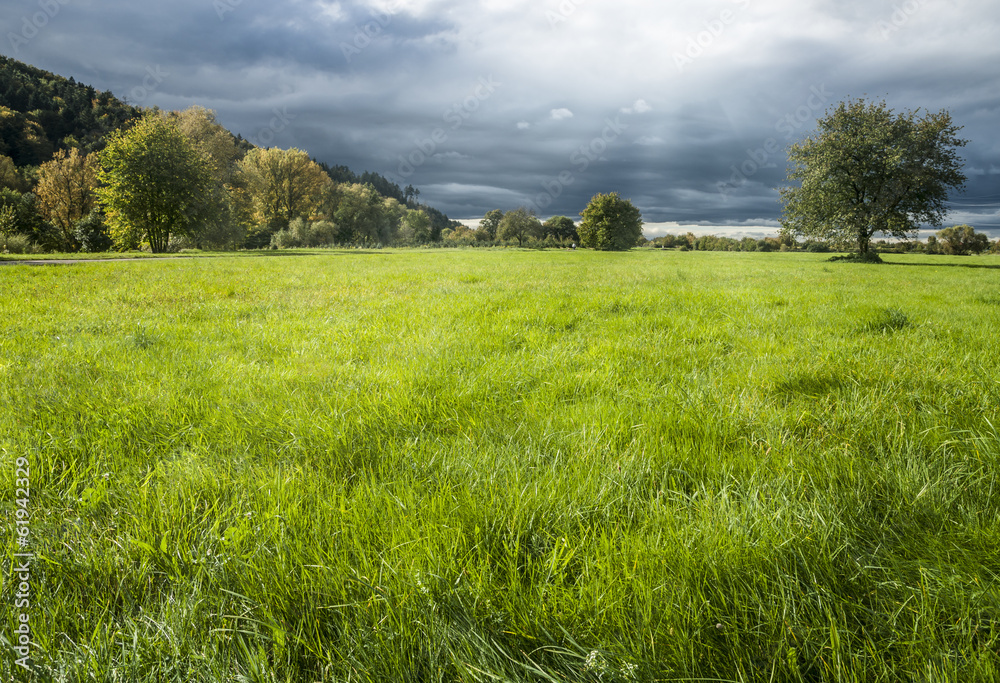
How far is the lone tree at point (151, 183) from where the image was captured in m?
38.7

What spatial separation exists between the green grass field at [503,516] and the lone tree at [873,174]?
4277 centimetres

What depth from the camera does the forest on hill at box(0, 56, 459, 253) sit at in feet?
148

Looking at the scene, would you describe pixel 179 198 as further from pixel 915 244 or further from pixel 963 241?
pixel 963 241

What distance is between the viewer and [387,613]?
1446 millimetres

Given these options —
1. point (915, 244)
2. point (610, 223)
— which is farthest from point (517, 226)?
point (915, 244)

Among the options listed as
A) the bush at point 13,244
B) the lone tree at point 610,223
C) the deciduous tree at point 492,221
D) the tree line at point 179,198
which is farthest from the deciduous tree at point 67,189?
the deciduous tree at point 492,221

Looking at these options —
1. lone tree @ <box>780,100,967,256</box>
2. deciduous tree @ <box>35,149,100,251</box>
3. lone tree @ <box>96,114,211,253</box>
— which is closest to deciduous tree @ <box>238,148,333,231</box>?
deciduous tree @ <box>35,149,100,251</box>

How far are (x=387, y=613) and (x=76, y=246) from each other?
72.0m

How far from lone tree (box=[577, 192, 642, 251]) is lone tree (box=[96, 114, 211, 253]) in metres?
67.2

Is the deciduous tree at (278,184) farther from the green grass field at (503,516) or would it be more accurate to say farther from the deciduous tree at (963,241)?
the deciduous tree at (963,241)

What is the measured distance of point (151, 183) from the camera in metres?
38.9

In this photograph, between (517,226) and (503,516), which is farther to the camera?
(517,226)

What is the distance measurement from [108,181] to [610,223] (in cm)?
7615

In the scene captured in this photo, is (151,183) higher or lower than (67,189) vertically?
lower
